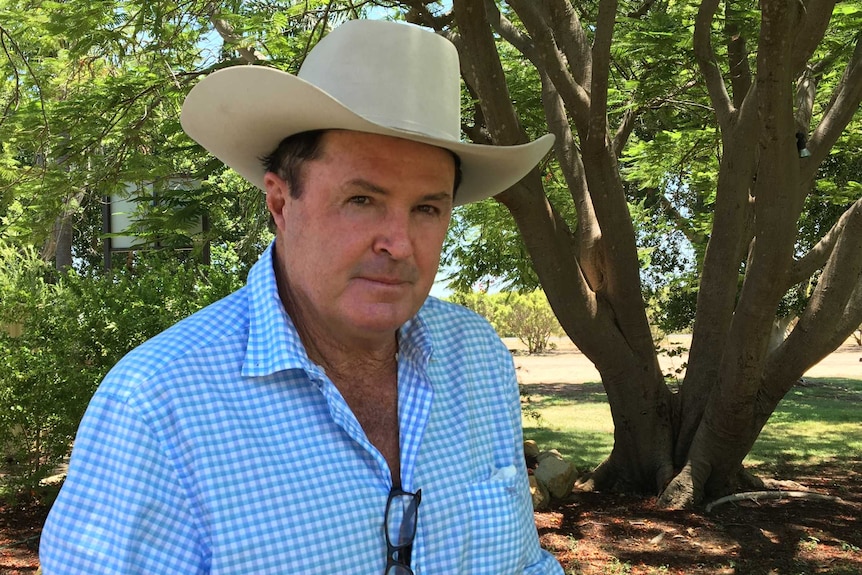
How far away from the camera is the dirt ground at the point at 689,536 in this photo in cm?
510

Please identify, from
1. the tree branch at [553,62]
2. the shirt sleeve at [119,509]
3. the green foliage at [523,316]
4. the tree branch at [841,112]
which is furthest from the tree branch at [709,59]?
the green foliage at [523,316]

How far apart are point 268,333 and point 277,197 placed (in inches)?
13.4

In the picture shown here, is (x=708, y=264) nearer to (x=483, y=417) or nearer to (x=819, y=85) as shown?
(x=819, y=85)

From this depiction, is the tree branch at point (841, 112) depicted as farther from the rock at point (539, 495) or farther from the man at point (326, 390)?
the man at point (326, 390)

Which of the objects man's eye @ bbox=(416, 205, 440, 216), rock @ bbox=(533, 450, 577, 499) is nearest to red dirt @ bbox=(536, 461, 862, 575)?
rock @ bbox=(533, 450, 577, 499)

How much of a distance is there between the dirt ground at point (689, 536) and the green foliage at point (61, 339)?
2.19 feet

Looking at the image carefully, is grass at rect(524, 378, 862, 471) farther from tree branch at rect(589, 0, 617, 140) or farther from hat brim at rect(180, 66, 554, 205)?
hat brim at rect(180, 66, 554, 205)

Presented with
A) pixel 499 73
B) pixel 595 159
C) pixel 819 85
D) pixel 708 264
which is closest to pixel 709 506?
pixel 708 264

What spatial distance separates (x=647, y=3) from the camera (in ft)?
24.3

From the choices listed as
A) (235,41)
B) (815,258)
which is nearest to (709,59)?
(815,258)

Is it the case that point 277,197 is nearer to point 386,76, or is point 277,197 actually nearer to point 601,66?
point 386,76

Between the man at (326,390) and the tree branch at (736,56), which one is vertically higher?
the tree branch at (736,56)

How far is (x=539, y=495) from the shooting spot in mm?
6672

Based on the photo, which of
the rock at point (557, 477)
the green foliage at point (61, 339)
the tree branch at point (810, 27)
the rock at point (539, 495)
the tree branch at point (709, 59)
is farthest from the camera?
the rock at point (557, 477)
